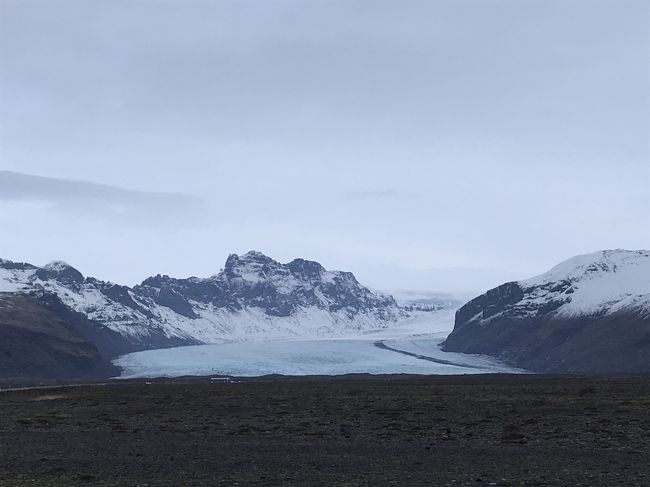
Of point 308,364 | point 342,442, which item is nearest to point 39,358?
point 308,364

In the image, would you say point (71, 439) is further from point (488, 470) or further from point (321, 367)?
point (321, 367)

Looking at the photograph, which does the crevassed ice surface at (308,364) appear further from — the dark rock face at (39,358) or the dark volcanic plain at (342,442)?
the dark volcanic plain at (342,442)

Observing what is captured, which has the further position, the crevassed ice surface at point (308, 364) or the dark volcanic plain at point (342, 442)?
the crevassed ice surface at point (308, 364)

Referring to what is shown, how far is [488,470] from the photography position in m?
25.7

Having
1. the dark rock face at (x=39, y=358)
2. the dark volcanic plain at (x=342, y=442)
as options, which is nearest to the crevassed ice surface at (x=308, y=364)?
the dark rock face at (x=39, y=358)

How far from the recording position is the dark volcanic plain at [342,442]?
1003 inches

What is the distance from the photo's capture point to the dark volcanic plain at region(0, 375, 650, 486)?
1003 inches

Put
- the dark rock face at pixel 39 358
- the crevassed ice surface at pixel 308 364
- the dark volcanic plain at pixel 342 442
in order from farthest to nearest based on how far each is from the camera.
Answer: the dark rock face at pixel 39 358, the crevassed ice surface at pixel 308 364, the dark volcanic plain at pixel 342 442

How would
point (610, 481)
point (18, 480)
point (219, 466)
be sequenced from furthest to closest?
point (219, 466)
point (18, 480)
point (610, 481)

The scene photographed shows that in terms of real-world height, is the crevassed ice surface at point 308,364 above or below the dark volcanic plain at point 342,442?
below

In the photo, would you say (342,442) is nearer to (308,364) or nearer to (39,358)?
(308,364)

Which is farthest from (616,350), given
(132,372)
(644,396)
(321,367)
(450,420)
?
(450,420)

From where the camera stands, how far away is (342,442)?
3459cm

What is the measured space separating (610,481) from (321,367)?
137858mm
